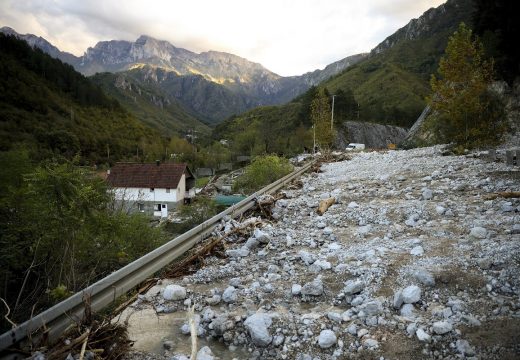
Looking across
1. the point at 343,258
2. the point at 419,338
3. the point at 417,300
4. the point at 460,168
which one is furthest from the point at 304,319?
the point at 460,168

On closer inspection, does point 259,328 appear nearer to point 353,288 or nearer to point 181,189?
point 353,288

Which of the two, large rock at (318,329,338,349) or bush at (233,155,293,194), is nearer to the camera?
large rock at (318,329,338,349)

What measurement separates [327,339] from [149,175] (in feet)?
Answer: 180

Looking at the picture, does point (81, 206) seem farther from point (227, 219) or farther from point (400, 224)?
point (400, 224)

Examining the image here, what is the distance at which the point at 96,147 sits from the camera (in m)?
111

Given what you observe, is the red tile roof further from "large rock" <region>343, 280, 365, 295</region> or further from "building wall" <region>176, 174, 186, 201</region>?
"large rock" <region>343, 280, 365, 295</region>

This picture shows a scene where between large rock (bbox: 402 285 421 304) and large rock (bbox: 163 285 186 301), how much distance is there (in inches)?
85.9

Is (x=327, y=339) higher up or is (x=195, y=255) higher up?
(x=195, y=255)

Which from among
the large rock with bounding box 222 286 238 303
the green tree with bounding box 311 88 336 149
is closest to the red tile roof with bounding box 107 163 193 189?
the green tree with bounding box 311 88 336 149

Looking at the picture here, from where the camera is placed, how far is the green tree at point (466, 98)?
51.7 feet

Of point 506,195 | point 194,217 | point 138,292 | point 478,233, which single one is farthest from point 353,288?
point 194,217

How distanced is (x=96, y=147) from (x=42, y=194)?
119 meters

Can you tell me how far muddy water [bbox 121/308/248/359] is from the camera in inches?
95.0

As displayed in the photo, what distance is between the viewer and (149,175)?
5350cm
